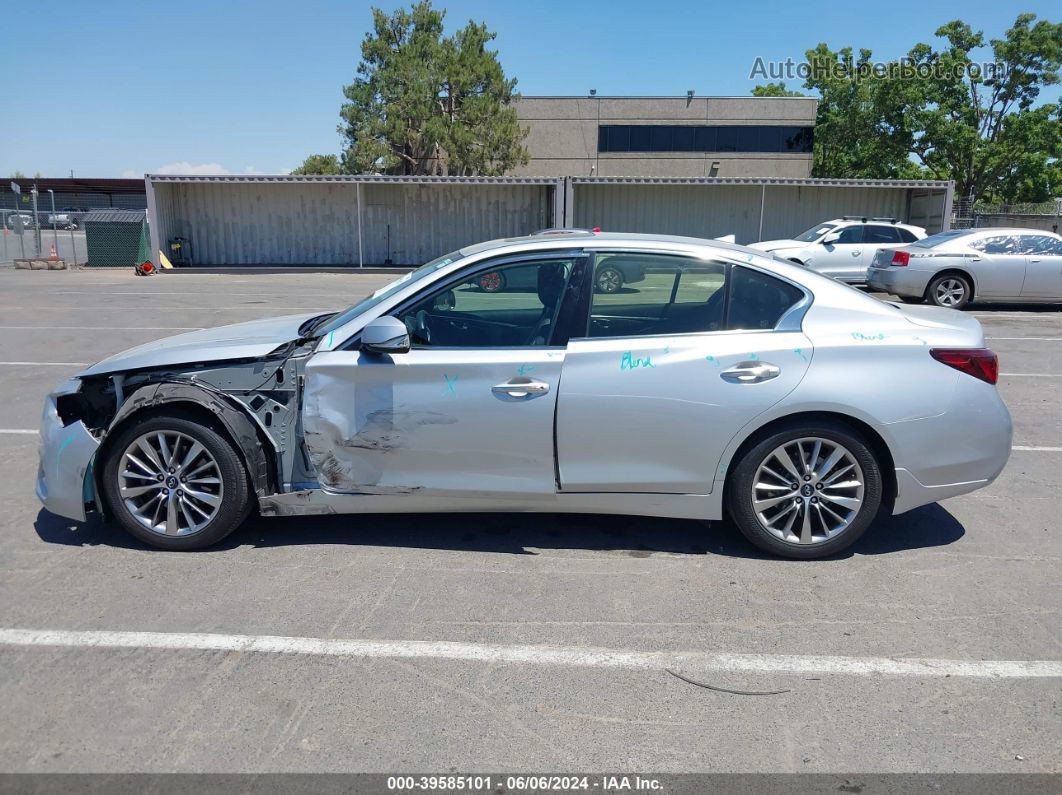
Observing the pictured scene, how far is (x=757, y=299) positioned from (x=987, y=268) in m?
12.9

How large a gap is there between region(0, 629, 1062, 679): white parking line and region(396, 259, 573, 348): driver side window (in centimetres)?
160

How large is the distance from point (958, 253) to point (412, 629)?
14613mm

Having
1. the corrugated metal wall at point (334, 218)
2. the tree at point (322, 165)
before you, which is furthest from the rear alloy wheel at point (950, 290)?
the tree at point (322, 165)

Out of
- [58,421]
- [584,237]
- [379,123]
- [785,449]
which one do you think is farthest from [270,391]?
[379,123]

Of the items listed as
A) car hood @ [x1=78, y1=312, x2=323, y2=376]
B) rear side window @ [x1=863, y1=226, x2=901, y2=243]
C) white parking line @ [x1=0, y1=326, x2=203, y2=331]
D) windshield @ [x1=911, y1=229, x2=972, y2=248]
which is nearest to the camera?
car hood @ [x1=78, y1=312, x2=323, y2=376]

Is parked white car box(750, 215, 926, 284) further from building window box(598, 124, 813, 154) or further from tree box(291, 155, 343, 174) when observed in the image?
tree box(291, 155, 343, 174)

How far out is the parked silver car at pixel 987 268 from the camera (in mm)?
15258

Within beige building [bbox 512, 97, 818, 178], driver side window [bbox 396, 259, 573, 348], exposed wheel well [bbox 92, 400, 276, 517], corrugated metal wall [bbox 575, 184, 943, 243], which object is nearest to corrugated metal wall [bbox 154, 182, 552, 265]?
corrugated metal wall [bbox 575, 184, 943, 243]

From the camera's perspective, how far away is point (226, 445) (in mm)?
4387

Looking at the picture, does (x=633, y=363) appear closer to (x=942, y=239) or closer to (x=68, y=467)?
(x=68, y=467)

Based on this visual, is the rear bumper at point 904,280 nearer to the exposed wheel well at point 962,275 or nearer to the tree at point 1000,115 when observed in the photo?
the exposed wheel well at point 962,275

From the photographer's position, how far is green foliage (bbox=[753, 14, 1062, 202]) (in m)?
41.2

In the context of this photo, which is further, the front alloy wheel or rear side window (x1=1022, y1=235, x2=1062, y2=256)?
rear side window (x1=1022, y1=235, x2=1062, y2=256)

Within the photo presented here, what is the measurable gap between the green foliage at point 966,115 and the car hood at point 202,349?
45.5 meters
